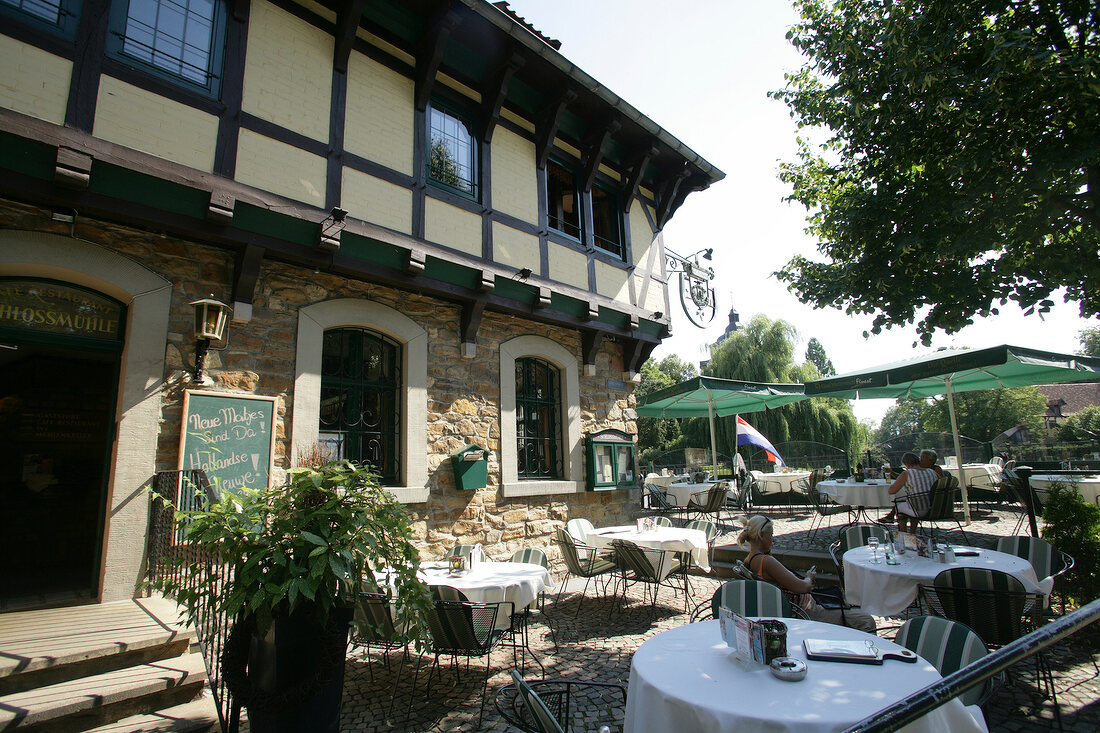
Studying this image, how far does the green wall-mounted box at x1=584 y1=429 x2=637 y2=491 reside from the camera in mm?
7398

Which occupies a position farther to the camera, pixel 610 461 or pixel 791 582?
pixel 610 461

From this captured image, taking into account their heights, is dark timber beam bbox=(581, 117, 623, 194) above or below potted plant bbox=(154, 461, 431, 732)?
above

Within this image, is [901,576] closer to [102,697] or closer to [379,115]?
[102,697]

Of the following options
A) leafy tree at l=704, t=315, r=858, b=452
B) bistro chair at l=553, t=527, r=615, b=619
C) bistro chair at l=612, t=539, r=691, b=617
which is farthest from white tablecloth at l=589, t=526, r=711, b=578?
leafy tree at l=704, t=315, r=858, b=452

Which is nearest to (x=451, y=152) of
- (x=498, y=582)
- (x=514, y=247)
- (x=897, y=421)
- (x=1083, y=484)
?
(x=514, y=247)

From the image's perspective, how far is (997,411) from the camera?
33500mm

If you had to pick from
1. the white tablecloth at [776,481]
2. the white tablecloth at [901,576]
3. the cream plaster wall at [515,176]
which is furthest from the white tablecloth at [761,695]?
the white tablecloth at [776,481]

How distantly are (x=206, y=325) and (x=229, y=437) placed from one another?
3.17 ft

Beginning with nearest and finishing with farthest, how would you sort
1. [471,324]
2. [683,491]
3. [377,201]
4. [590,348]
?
[377,201] → [471,324] → [590,348] → [683,491]

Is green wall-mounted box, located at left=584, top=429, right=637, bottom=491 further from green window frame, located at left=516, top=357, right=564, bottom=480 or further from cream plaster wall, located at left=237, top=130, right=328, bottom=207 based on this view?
cream plaster wall, located at left=237, top=130, right=328, bottom=207

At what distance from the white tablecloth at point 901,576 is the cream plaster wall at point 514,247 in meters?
4.85

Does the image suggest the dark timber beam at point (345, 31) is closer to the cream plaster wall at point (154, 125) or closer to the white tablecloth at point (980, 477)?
the cream plaster wall at point (154, 125)

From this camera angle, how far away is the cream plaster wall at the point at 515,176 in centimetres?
688

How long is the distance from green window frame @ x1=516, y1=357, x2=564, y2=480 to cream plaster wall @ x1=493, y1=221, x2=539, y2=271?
1368 mm
